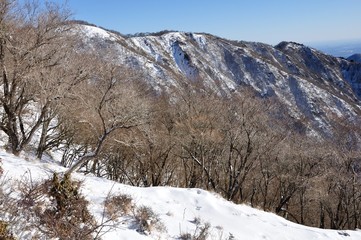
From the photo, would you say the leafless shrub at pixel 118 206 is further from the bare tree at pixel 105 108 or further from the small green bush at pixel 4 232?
the small green bush at pixel 4 232

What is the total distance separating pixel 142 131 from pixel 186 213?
1004 cm

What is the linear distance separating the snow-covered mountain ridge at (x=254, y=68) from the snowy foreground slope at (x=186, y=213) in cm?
7453

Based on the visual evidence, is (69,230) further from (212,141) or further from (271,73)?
(271,73)

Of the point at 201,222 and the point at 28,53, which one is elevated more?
the point at 28,53

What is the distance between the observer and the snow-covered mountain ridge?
100 meters

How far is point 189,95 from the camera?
25.7m

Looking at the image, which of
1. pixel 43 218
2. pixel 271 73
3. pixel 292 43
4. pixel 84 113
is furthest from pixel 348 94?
pixel 43 218

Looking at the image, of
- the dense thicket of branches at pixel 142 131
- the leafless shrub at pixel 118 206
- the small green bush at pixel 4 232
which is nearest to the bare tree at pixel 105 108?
the dense thicket of branches at pixel 142 131

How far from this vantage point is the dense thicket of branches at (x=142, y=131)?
13.0m

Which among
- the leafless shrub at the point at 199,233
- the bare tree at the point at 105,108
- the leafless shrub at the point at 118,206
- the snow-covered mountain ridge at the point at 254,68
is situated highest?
the snow-covered mountain ridge at the point at 254,68

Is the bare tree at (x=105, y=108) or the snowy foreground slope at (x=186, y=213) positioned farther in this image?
the bare tree at (x=105, y=108)

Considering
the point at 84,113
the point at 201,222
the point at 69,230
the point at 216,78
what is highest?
the point at 216,78

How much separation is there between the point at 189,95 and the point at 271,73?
111675 mm

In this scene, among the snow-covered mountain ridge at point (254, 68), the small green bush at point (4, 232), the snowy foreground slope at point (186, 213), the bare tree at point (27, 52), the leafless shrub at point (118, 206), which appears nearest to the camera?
→ the small green bush at point (4, 232)
